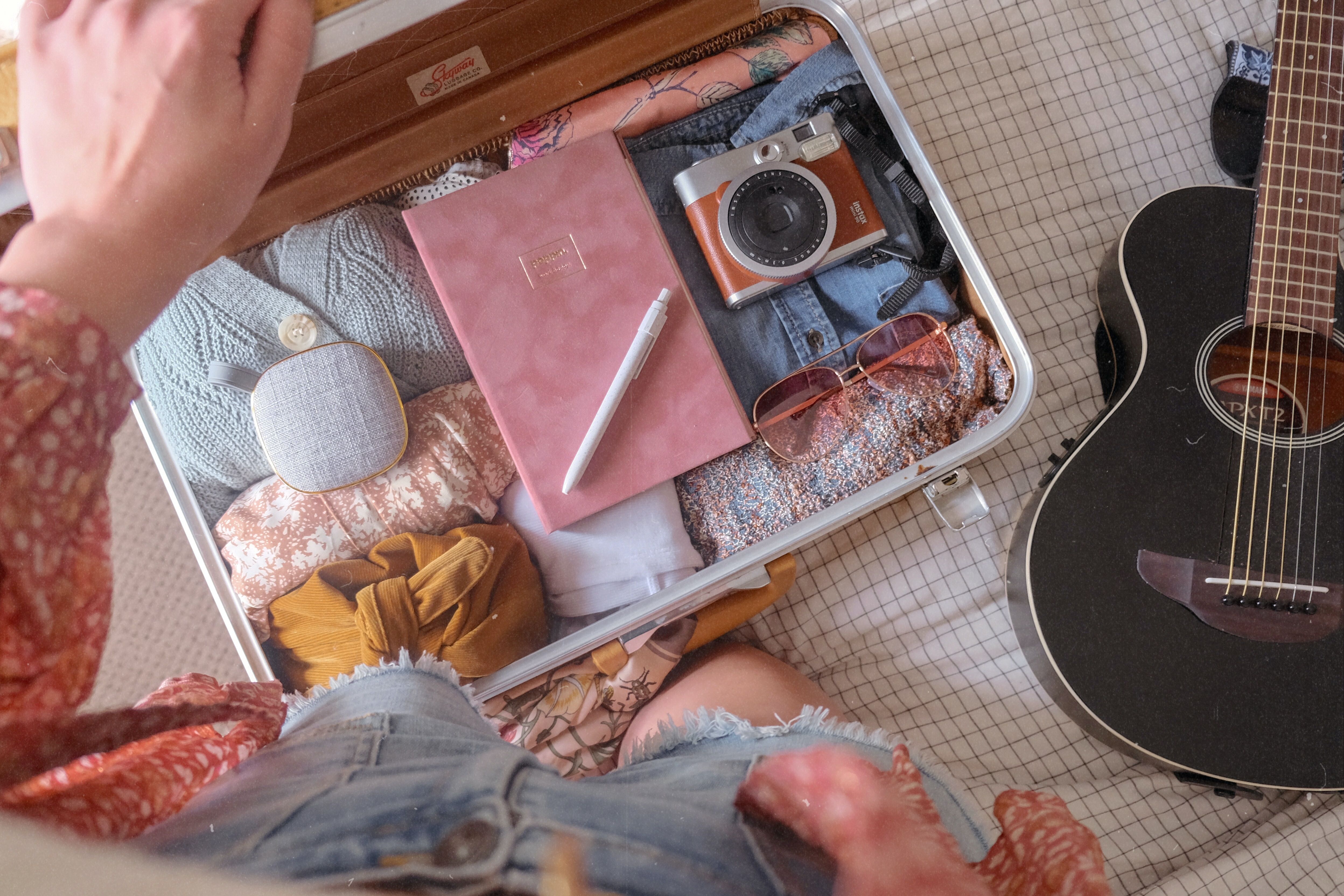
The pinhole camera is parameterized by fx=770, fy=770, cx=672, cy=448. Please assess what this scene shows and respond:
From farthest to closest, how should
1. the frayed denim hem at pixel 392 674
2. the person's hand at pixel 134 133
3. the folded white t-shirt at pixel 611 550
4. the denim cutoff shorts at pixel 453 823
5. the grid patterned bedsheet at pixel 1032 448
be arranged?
the grid patterned bedsheet at pixel 1032 448 < the folded white t-shirt at pixel 611 550 < the frayed denim hem at pixel 392 674 < the person's hand at pixel 134 133 < the denim cutoff shorts at pixel 453 823

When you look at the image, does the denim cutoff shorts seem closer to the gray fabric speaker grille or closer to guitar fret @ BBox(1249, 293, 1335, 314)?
the gray fabric speaker grille

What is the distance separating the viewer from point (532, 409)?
2.04 ft

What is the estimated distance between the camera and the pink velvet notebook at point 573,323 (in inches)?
24.5

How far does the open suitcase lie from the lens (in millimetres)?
571

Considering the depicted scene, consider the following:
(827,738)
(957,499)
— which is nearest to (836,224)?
(957,499)

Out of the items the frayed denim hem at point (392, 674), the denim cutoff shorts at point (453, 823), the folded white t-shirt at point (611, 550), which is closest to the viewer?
the denim cutoff shorts at point (453, 823)

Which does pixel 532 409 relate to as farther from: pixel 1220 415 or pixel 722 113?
pixel 1220 415

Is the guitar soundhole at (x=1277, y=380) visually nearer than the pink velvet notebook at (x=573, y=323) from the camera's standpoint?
No

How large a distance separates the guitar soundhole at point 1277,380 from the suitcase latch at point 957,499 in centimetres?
24

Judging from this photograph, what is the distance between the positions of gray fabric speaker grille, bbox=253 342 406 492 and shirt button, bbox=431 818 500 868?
39cm

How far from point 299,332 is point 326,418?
8cm

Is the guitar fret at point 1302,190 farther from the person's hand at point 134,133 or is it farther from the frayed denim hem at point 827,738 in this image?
the person's hand at point 134,133

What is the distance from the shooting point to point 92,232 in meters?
0.36

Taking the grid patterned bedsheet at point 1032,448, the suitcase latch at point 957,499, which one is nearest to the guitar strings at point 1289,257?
the grid patterned bedsheet at point 1032,448
